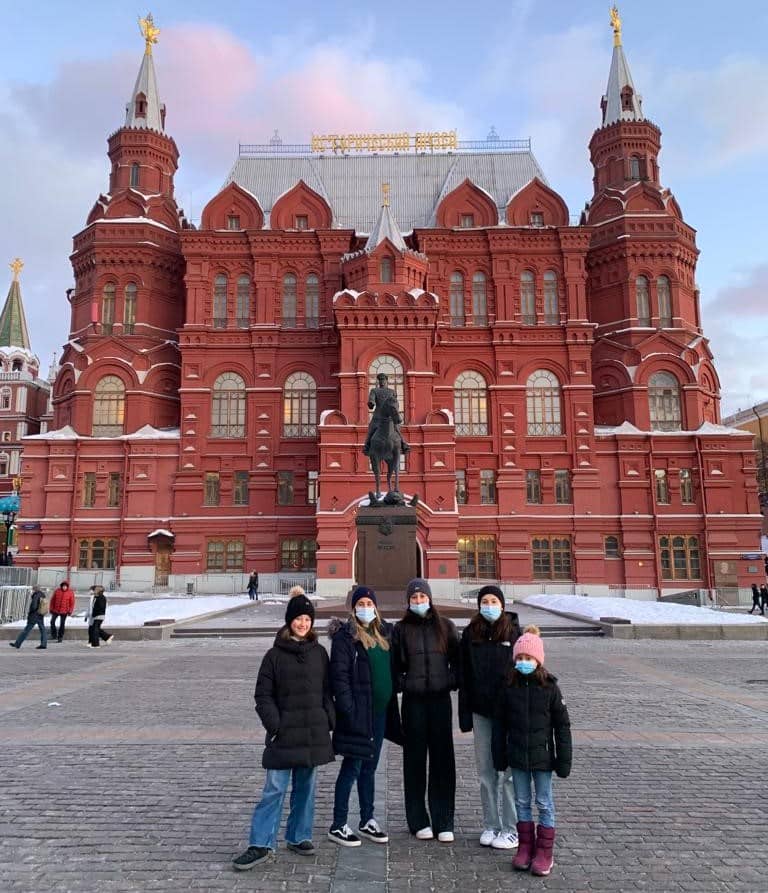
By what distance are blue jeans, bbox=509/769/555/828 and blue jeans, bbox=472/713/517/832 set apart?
307mm

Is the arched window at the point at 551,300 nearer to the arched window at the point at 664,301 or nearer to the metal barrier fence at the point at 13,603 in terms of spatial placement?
the arched window at the point at 664,301

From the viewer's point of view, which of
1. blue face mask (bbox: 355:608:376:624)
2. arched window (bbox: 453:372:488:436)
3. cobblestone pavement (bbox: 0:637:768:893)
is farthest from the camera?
arched window (bbox: 453:372:488:436)

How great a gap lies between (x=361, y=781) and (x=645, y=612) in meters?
21.3

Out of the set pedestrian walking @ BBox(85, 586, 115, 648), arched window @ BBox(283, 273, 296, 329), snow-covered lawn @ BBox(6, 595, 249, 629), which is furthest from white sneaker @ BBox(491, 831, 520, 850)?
arched window @ BBox(283, 273, 296, 329)

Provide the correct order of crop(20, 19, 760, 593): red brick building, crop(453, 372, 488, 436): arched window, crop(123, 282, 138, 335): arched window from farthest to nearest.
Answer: crop(123, 282, 138, 335): arched window, crop(453, 372, 488, 436): arched window, crop(20, 19, 760, 593): red brick building

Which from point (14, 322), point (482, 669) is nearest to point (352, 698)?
point (482, 669)

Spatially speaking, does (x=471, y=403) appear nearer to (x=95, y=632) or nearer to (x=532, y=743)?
(x=95, y=632)

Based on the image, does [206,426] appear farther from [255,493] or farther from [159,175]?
[159,175]

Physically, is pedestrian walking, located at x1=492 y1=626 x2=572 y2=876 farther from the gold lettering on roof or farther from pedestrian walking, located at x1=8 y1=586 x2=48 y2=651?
the gold lettering on roof

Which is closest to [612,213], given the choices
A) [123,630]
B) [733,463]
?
[733,463]

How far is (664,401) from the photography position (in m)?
45.7

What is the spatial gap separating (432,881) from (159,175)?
52746 millimetres

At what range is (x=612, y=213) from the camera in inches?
1916

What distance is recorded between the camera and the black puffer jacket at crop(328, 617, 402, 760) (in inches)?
229
